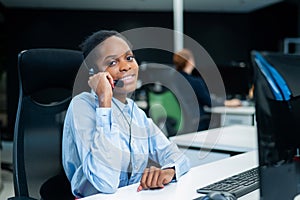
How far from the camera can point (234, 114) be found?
12.6 feet

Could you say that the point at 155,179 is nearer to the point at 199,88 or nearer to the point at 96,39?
the point at 96,39

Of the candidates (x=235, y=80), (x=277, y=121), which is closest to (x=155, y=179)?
(x=277, y=121)

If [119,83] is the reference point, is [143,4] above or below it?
above

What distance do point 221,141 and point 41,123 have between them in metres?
1.11

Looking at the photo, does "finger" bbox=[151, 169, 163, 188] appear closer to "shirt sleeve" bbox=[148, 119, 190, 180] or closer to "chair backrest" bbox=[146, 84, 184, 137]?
"shirt sleeve" bbox=[148, 119, 190, 180]

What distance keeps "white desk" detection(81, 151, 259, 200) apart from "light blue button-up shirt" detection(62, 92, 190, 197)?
0.14 ft

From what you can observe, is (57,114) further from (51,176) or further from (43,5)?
(43,5)

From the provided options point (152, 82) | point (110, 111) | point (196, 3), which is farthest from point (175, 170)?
point (196, 3)

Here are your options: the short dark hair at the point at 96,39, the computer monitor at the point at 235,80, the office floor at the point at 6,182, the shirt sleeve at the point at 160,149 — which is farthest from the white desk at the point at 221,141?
the computer monitor at the point at 235,80

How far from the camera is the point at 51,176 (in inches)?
62.9

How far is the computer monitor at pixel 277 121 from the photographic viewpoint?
0.89 m

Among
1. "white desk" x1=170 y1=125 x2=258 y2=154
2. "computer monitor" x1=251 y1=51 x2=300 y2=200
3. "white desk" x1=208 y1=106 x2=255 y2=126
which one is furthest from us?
"white desk" x1=208 y1=106 x2=255 y2=126

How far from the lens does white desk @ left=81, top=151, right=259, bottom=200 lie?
1.19 meters

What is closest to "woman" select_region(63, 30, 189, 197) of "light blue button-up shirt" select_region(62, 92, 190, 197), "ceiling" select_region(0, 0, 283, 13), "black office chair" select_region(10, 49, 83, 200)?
"light blue button-up shirt" select_region(62, 92, 190, 197)
